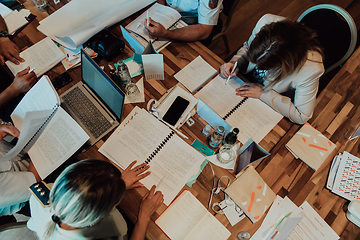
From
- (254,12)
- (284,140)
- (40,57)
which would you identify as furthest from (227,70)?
(254,12)

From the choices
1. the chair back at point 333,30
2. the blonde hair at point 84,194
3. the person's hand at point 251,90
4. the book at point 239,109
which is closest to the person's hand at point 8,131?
the blonde hair at point 84,194

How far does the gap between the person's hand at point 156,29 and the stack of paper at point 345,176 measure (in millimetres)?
1414

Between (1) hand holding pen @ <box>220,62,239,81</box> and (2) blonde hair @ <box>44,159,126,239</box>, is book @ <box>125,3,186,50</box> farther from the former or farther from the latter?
(2) blonde hair @ <box>44,159,126,239</box>

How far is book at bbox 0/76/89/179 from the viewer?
1100 mm

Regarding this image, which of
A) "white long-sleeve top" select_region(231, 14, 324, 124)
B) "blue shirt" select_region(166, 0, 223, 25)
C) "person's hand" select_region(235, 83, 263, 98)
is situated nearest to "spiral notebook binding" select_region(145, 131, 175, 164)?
"person's hand" select_region(235, 83, 263, 98)

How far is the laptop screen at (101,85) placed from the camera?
1067 millimetres

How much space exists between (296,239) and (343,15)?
56.9 inches

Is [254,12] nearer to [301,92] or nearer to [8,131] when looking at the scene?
[301,92]

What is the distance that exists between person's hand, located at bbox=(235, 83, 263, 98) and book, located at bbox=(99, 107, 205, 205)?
0.52m

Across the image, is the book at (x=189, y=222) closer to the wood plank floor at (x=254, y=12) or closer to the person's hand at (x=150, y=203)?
the person's hand at (x=150, y=203)

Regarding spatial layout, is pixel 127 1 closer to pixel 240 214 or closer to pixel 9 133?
pixel 9 133

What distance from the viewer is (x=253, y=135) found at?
123 cm

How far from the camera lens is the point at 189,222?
106 centimetres

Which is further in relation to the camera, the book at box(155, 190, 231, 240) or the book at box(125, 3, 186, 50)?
the book at box(125, 3, 186, 50)
